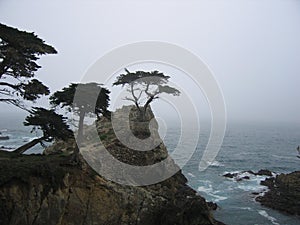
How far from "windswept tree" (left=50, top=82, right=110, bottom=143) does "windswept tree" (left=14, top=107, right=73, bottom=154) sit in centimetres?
80

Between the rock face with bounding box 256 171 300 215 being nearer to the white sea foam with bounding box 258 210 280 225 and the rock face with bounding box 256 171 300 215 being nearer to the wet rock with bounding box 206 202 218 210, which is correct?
the white sea foam with bounding box 258 210 280 225

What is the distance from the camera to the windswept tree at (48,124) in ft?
31.7

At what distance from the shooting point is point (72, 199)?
10.6 m

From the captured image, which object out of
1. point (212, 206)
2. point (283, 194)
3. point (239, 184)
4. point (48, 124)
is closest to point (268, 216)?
point (212, 206)

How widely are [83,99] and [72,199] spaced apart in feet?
14.0

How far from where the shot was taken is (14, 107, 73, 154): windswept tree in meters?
9.65

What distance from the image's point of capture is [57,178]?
10.2m

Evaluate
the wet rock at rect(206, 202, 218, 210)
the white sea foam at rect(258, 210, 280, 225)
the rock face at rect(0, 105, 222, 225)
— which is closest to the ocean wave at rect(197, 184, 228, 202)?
the wet rock at rect(206, 202, 218, 210)

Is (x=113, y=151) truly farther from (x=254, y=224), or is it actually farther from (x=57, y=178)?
(x=254, y=224)

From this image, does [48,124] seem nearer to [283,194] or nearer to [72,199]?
[72,199]

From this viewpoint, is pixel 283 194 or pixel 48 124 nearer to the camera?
pixel 48 124

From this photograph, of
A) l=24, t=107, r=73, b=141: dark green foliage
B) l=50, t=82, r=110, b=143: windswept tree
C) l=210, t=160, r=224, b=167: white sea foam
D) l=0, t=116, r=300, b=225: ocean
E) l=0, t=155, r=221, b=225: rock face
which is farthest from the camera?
l=210, t=160, r=224, b=167: white sea foam

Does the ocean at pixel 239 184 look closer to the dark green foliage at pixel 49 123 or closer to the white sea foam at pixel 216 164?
the white sea foam at pixel 216 164

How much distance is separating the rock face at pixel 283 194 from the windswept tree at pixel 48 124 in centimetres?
2078
